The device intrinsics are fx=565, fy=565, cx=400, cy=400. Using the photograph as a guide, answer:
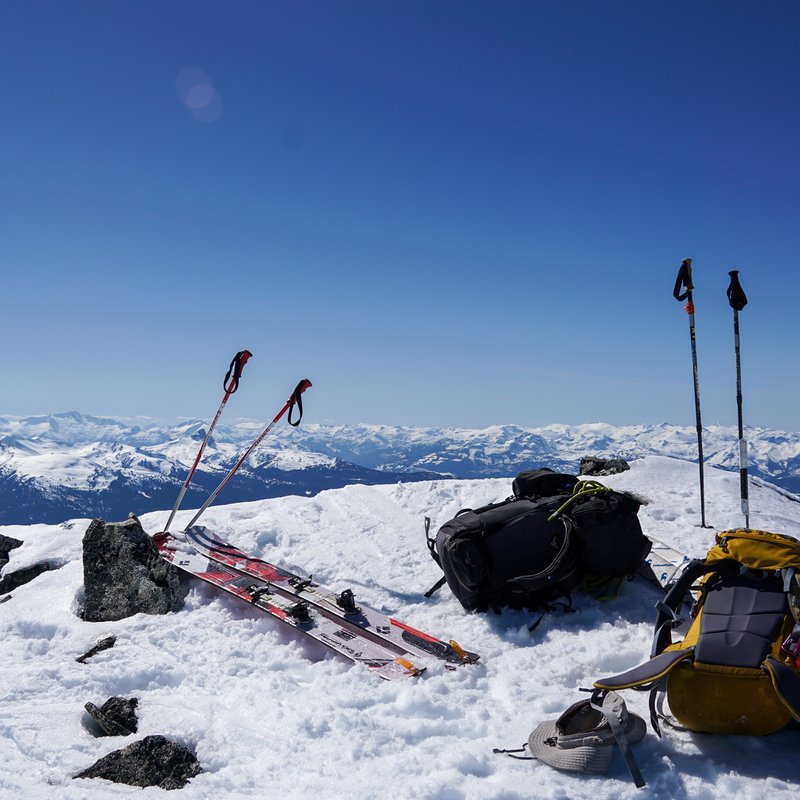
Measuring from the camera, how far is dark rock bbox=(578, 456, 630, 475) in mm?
14755

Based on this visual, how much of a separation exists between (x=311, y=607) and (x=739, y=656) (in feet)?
17.4

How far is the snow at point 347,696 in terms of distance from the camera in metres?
3.84

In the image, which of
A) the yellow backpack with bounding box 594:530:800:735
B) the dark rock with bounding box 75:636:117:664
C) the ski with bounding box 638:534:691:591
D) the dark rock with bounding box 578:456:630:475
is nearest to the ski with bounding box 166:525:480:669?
the dark rock with bounding box 75:636:117:664

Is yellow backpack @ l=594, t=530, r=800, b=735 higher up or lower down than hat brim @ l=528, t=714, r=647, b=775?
higher up

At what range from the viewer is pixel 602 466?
15594 millimetres

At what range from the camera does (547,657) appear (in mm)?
6055

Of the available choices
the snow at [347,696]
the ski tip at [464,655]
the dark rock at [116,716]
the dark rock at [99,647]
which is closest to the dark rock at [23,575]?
the snow at [347,696]

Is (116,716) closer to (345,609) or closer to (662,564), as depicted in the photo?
(345,609)

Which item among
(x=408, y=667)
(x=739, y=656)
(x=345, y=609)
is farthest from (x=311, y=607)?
(x=739, y=656)

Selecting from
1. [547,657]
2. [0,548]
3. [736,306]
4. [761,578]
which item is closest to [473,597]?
[547,657]

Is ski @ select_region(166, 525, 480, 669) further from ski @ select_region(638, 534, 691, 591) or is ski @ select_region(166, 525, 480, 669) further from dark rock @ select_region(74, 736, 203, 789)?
ski @ select_region(638, 534, 691, 591)

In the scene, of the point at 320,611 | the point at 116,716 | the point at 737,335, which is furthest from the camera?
the point at 737,335

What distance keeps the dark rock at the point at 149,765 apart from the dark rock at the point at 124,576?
407cm

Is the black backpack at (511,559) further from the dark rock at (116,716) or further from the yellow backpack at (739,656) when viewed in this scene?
the dark rock at (116,716)
